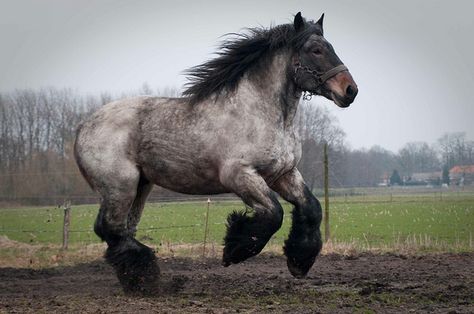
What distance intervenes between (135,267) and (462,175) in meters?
30.3

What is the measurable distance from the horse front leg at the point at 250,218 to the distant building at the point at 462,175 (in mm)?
25863

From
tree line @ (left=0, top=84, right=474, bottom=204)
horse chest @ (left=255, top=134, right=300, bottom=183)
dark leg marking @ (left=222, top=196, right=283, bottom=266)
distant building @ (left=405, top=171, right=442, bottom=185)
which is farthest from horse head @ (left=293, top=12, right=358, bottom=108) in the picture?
distant building @ (left=405, top=171, right=442, bottom=185)

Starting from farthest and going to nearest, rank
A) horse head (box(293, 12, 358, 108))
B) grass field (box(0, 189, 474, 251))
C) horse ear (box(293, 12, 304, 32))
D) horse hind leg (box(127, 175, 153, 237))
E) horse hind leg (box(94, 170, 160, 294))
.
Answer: grass field (box(0, 189, 474, 251)) → horse hind leg (box(127, 175, 153, 237)) → horse ear (box(293, 12, 304, 32)) → horse hind leg (box(94, 170, 160, 294)) → horse head (box(293, 12, 358, 108))

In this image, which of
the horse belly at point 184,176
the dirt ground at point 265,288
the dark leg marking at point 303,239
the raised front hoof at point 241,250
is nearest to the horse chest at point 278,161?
the dark leg marking at point 303,239

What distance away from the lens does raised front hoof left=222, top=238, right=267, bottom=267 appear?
6.40 metres

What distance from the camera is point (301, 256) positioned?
6.75 m

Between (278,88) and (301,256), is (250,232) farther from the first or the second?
(278,88)

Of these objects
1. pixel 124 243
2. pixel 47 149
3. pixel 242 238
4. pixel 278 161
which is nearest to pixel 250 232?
Answer: pixel 242 238

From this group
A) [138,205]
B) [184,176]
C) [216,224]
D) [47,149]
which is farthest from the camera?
[47,149]

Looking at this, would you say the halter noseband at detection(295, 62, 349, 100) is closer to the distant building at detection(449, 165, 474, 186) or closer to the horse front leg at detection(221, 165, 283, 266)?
the horse front leg at detection(221, 165, 283, 266)

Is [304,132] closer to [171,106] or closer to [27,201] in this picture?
[27,201]

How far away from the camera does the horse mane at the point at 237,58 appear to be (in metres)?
7.12

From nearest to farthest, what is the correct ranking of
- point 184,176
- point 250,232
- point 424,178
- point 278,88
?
point 250,232
point 278,88
point 184,176
point 424,178

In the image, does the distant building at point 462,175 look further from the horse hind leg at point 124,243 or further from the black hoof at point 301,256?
the horse hind leg at point 124,243
